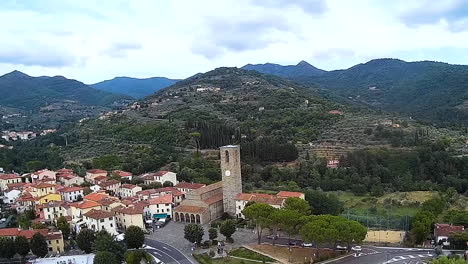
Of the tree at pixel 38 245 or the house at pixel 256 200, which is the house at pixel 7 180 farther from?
the house at pixel 256 200

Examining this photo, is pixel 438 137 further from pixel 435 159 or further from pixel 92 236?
pixel 92 236

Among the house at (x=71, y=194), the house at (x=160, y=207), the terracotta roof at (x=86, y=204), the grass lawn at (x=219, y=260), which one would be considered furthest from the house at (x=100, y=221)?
the house at (x=71, y=194)

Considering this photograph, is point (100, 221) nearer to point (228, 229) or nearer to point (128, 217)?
point (128, 217)

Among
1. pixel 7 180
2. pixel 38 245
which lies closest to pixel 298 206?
pixel 38 245

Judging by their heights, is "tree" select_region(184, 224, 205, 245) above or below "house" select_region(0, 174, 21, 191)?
below

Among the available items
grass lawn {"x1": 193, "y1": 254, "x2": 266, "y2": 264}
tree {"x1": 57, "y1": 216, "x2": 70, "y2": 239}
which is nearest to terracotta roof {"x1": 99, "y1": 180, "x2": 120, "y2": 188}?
tree {"x1": 57, "y1": 216, "x2": 70, "y2": 239}

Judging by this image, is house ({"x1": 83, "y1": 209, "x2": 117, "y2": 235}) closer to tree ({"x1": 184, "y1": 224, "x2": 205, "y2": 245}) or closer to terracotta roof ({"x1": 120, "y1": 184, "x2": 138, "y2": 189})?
tree ({"x1": 184, "y1": 224, "x2": 205, "y2": 245})
